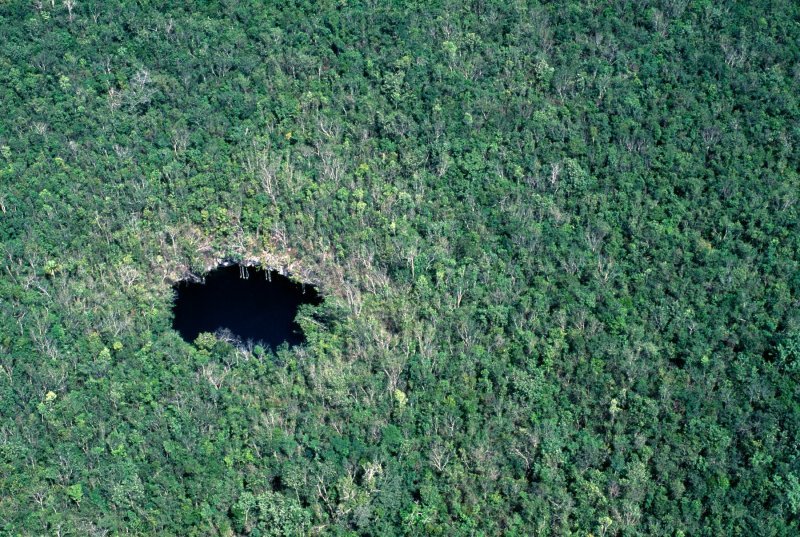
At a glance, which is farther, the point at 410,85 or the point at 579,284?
the point at 410,85

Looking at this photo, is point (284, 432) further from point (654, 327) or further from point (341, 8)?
point (341, 8)

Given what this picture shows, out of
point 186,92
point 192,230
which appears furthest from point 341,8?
point 192,230

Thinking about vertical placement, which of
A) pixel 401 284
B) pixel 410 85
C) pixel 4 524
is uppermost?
pixel 410 85

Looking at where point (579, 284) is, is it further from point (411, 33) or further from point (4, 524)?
point (4, 524)

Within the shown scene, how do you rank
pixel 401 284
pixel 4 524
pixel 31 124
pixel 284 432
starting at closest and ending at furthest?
pixel 4 524 → pixel 284 432 → pixel 401 284 → pixel 31 124

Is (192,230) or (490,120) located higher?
(490,120)

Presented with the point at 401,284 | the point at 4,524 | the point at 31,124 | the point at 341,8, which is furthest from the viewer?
the point at 341,8

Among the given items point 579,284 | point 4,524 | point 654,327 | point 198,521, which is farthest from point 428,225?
A: point 4,524
